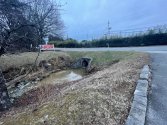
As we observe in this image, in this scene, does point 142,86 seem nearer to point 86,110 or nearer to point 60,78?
point 86,110

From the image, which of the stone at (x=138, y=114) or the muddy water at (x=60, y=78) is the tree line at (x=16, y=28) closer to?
the stone at (x=138, y=114)

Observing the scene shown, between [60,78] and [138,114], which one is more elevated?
[138,114]

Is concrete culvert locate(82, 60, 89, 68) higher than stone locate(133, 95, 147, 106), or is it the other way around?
stone locate(133, 95, 147, 106)

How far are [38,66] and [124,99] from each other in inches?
682

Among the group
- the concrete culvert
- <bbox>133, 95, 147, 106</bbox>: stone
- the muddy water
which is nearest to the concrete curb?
<bbox>133, 95, 147, 106</bbox>: stone

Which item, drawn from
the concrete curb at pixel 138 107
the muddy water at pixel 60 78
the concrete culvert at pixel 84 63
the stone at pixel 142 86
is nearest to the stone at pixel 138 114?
the concrete curb at pixel 138 107

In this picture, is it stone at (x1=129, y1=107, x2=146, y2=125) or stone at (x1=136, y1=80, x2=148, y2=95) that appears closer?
stone at (x1=129, y1=107, x2=146, y2=125)

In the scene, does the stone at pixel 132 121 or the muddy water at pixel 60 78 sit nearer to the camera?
the stone at pixel 132 121

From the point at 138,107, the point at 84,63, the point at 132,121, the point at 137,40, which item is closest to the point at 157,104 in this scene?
the point at 138,107

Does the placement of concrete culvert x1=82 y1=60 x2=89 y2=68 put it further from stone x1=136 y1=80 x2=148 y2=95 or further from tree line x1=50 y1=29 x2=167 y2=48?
stone x1=136 y1=80 x2=148 y2=95

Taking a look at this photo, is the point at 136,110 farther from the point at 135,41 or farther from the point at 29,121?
the point at 135,41

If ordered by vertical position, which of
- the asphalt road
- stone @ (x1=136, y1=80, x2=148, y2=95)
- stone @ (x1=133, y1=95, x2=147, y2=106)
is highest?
stone @ (x1=136, y1=80, x2=148, y2=95)

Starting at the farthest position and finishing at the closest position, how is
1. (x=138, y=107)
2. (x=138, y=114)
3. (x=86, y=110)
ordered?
(x=138, y=107) < (x=86, y=110) < (x=138, y=114)

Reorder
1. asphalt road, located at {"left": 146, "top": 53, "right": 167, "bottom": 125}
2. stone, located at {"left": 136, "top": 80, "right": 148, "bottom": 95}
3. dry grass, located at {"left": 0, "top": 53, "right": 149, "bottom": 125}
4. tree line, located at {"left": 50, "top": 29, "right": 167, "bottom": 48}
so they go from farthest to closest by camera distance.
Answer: tree line, located at {"left": 50, "top": 29, "right": 167, "bottom": 48} < stone, located at {"left": 136, "top": 80, "right": 148, "bottom": 95} < asphalt road, located at {"left": 146, "top": 53, "right": 167, "bottom": 125} < dry grass, located at {"left": 0, "top": 53, "right": 149, "bottom": 125}
